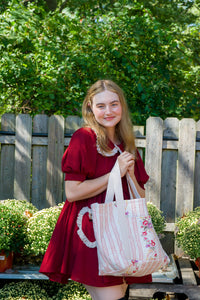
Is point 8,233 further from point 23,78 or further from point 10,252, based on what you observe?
point 23,78

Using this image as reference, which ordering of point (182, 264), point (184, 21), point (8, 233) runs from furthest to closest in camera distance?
point (184, 21) → point (182, 264) → point (8, 233)

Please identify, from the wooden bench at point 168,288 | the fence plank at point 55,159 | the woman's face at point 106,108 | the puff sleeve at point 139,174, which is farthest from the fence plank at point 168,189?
the woman's face at point 106,108

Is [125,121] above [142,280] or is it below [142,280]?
above

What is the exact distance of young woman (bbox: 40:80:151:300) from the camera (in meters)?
1.95

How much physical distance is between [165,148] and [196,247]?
4.06 ft

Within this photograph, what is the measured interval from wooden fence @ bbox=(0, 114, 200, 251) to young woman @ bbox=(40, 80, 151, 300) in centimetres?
214

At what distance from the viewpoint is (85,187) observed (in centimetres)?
200

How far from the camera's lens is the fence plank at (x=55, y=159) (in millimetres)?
4355

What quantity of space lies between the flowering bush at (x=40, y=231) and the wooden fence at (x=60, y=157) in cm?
85

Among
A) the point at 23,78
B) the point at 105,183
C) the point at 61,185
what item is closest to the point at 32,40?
the point at 23,78

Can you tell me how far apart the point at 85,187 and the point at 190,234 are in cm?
199

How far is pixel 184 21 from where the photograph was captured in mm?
8484

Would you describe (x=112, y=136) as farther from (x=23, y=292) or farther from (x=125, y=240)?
(x=23, y=292)

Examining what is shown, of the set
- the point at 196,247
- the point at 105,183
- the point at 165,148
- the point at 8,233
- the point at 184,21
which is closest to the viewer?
the point at 105,183
